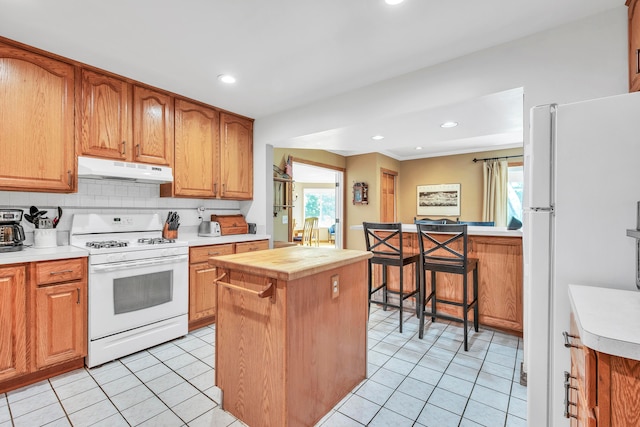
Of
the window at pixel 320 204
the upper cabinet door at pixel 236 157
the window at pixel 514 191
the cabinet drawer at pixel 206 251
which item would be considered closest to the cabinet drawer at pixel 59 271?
the cabinet drawer at pixel 206 251

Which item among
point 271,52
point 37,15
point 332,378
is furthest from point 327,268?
point 37,15

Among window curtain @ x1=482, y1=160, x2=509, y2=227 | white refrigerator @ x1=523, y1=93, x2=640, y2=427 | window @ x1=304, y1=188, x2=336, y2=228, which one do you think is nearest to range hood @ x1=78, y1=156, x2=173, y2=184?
white refrigerator @ x1=523, y1=93, x2=640, y2=427

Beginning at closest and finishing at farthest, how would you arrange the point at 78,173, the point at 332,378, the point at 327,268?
the point at 327,268, the point at 332,378, the point at 78,173

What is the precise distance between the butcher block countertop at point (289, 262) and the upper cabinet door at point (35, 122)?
5.64ft

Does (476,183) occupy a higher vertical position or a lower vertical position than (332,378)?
higher

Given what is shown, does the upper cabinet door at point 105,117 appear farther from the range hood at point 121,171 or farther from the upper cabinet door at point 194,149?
the upper cabinet door at point 194,149

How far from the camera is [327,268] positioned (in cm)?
163

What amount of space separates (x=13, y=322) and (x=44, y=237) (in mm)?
703

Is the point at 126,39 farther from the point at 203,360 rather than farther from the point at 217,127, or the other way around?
the point at 203,360

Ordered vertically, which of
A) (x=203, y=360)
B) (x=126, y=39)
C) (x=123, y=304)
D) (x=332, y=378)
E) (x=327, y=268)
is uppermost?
(x=126, y=39)

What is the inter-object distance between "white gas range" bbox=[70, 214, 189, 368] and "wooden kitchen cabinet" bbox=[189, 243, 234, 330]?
8 cm

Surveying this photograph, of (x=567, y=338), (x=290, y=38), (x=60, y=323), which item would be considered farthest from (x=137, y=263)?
(x=567, y=338)

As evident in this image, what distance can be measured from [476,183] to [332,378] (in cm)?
549

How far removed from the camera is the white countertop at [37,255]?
1.95 meters
